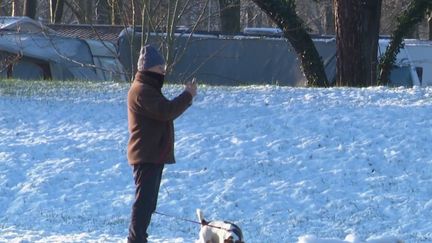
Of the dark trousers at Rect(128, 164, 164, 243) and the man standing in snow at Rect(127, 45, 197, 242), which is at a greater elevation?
the man standing in snow at Rect(127, 45, 197, 242)

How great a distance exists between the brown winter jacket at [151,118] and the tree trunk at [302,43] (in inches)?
445

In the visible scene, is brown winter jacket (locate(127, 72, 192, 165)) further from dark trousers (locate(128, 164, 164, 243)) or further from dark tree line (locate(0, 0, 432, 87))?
dark tree line (locate(0, 0, 432, 87))

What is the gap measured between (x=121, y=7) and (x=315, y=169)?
10101 millimetres

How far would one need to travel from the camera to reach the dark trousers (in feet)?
27.2

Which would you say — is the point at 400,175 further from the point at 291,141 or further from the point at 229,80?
the point at 229,80

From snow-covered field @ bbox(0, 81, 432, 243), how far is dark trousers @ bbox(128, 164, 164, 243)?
2.24m

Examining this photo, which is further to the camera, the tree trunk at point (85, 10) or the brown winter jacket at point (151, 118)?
the tree trunk at point (85, 10)

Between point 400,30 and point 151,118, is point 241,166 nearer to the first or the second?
point 151,118

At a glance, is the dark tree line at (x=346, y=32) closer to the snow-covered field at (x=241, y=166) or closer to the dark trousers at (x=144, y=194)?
the snow-covered field at (x=241, y=166)

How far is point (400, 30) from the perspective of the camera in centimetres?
2064

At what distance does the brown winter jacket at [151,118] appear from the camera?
8148 mm

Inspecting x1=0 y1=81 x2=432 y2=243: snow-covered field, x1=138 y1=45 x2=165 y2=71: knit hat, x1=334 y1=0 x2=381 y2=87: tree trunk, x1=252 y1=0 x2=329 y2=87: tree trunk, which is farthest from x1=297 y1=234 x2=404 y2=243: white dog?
x1=252 y1=0 x2=329 y2=87: tree trunk

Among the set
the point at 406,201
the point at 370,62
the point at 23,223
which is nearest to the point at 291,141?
the point at 406,201

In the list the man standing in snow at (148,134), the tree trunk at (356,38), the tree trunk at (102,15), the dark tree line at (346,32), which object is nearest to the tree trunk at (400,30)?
the dark tree line at (346,32)
